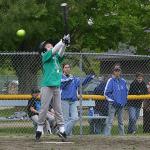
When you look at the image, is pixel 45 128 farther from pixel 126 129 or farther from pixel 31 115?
pixel 126 129

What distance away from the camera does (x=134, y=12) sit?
96.0 ft

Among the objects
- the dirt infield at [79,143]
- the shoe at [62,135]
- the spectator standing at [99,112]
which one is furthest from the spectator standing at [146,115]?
the shoe at [62,135]

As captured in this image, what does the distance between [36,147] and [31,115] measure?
4.29 meters

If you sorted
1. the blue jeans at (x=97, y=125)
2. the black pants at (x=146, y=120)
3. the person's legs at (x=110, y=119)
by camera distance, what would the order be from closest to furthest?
the person's legs at (x=110, y=119) < the blue jeans at (x=97, y=125) < the black pants at (x=146, y=120)

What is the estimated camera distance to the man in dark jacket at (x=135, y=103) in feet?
53.9

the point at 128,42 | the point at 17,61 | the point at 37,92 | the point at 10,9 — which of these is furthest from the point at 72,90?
the point at 128,42

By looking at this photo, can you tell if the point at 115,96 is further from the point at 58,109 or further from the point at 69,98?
the point at 58,109

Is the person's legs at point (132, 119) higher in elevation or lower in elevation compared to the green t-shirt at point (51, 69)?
lower

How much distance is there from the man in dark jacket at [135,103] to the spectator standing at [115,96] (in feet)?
2.67

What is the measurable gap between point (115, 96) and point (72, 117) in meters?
1.42

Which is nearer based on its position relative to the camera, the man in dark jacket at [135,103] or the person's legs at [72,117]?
the person's legs at [72,117]

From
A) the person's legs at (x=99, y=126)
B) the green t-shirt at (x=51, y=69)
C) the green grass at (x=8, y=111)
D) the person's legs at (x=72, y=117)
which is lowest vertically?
the green grass at (x=8, y=111)

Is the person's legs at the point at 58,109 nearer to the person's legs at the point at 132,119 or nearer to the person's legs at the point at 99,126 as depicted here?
the person's legs at the point at 99,126

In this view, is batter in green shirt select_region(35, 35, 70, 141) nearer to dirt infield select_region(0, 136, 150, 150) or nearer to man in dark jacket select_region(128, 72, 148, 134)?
dirt infield select_region(0, 136, 150, 150)
